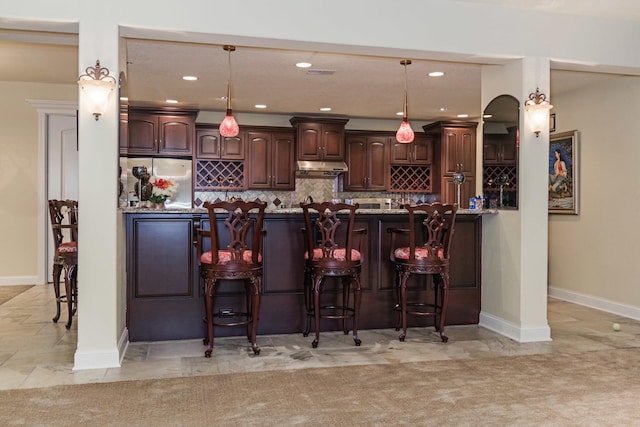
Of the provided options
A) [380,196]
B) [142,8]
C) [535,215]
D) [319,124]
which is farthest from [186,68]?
[380,196]

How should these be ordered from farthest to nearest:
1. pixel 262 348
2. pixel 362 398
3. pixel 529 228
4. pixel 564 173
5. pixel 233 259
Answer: pixel 564 173
pixel 529 228
pixel 262 348
pixel 233 259
pixel 362 398

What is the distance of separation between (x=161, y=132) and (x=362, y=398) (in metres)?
5.59

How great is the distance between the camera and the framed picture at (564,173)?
592cm

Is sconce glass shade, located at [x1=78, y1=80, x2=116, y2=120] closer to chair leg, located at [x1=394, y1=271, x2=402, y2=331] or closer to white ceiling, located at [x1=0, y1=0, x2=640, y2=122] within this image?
white ceiling, located at [x1=0, y1=0, x2=640, y2=122]

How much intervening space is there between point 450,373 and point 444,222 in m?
1.24

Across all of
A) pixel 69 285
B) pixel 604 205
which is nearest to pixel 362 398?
pixel 69 285

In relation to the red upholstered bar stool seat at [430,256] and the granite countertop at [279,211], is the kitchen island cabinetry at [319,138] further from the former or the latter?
the red upholstered bar stool seat at [430,256]

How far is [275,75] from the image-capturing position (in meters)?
5.64

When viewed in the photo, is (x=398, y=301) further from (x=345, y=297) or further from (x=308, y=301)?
(x=308, y=301)

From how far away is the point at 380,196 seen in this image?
28.2 feet

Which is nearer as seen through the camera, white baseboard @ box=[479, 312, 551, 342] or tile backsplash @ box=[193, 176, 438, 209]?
white baseboard @ box=[479, 312, 551, 342]

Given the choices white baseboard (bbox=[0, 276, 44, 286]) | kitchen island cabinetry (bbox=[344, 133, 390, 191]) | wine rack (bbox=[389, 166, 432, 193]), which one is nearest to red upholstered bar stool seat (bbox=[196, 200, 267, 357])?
white baseboard (bbox=[0, 276, 44, 286])

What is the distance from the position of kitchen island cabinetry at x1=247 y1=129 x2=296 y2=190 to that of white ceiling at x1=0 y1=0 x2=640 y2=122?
1.34 ft

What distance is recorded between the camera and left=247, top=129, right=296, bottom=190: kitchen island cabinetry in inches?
308
